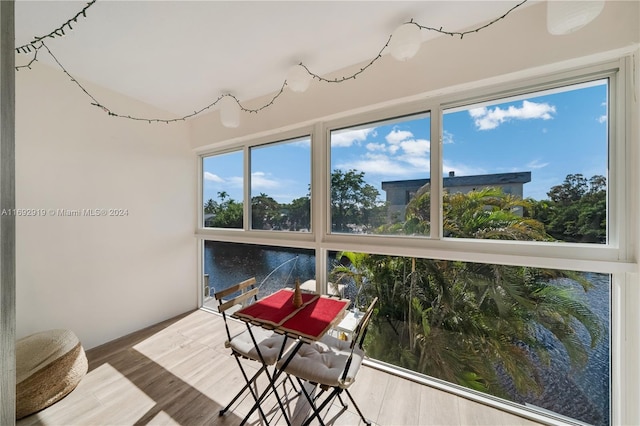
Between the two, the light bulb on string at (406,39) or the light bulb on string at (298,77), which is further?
the light bulb on string at (298,77)

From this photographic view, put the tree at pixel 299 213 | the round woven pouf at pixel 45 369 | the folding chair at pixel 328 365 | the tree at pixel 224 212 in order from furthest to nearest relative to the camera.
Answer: the tree at pixel 224 212 < the tree at pixel 299 213 < the round woven pouf at pixel 45 369 < the folding chair at pixel 328 365

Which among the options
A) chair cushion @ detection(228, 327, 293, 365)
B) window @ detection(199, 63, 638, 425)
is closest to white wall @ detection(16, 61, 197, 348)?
chair cushion @ detection(228, 327, 293, 365)

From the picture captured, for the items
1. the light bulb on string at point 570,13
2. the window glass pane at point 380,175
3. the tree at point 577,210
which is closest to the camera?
the light bulb on string at point 570,13

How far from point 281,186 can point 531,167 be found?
2.21 m

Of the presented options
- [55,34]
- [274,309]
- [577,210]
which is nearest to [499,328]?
[577,210]

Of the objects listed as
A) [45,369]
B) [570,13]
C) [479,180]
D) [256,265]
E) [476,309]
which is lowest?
[45,369]

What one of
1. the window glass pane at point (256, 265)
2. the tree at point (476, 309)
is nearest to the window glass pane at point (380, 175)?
the tree at point (476, 309)

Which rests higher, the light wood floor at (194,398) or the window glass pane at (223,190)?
the window glass pane at (223,190)

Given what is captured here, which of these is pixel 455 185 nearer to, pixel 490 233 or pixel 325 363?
pixel 490 233

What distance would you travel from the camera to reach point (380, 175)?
2137 mm

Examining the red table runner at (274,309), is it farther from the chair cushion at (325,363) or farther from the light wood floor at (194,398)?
the light wood floor at (194,398)

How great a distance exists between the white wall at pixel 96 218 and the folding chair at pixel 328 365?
2.28 meters

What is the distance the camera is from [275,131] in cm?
263

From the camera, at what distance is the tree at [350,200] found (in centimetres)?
221
